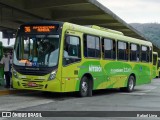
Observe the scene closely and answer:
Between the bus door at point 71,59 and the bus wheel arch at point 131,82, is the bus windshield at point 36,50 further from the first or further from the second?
the bus wheel arch at point 131,82

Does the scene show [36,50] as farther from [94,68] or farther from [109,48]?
[109,48]

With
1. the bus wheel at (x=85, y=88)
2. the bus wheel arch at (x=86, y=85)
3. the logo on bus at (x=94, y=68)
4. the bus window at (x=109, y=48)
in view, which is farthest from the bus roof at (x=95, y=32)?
the bus wheel at (x=85, y=88)

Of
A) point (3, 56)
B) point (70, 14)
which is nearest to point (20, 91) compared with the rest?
point (3, 56)

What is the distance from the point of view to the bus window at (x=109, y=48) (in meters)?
19.5

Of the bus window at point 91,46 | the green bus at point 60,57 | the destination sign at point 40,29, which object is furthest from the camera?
the bus window at point 91,46

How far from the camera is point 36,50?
16656mm

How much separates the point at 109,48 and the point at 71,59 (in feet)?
11.8

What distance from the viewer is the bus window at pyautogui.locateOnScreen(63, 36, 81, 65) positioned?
54.1ft

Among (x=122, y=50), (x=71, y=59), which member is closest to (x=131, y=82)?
(x=122, y=50)

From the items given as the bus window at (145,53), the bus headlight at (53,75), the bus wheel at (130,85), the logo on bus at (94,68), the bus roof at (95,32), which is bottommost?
the bus wheel at (130,85)

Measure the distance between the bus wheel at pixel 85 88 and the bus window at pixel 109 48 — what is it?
1925 mm

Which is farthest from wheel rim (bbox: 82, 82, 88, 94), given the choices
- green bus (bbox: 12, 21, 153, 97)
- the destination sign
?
the destination sign

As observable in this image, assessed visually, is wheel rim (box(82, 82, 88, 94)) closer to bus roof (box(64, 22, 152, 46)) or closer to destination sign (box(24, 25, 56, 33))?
bus roof (box(64, 22, 152, 46))

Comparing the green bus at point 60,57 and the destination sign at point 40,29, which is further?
the destination sign at point 40,29
